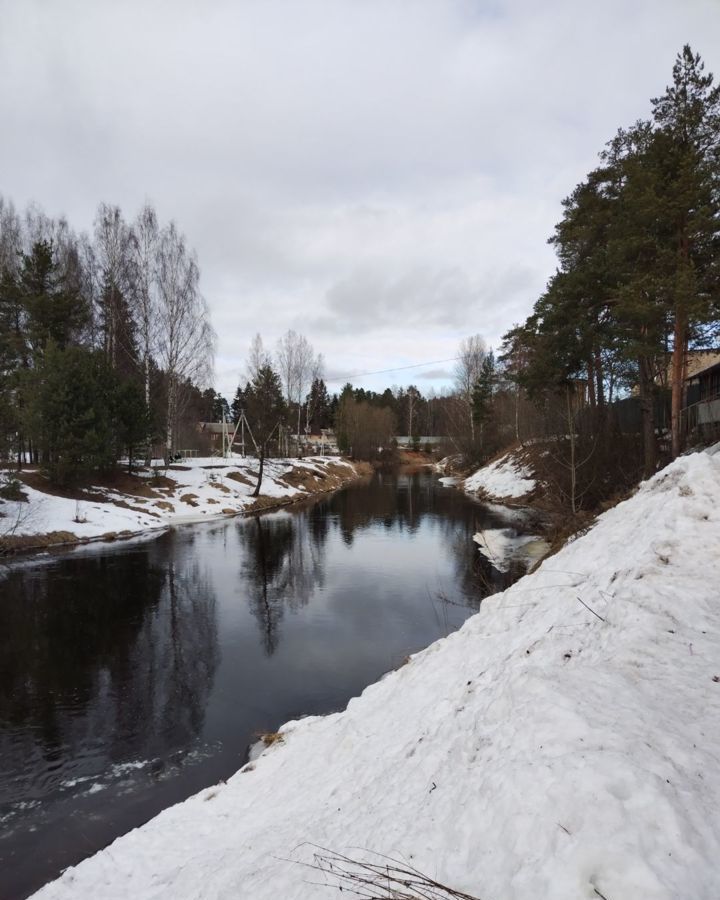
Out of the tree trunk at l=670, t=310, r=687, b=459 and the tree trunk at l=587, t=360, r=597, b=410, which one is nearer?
the tree trunk at l=670, t=310, r=687, b=459

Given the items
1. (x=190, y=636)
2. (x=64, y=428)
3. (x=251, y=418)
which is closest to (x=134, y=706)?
(x=190, y=636)

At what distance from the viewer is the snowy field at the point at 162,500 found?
61.6ft

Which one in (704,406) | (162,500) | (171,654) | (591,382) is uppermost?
(591,382)

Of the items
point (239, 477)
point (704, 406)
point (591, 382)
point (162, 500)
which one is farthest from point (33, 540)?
point (704, 406)

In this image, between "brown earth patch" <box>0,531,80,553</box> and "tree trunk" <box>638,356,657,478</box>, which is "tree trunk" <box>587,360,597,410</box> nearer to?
"tree trunk" <box>638,356,657,478</box>

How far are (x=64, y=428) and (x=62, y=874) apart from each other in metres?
19.9

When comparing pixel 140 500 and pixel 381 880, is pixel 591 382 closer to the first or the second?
pixel 140 500

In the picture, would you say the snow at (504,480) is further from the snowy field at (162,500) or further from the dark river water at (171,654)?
the snowy field at (162,500)

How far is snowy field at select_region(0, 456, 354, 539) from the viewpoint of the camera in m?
18.8

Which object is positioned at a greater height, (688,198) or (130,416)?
(688,198)

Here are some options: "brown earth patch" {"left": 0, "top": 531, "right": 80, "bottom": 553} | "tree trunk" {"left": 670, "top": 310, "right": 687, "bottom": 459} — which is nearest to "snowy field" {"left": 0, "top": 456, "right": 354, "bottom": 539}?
"brown earth patch" {"left": 0, "top": 531, "right": 80, "bottom": 553}

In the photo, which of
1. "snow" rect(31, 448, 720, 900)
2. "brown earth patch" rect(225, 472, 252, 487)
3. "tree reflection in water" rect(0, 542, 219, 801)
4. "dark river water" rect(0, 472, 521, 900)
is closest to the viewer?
"snow" rect(31, 448, 720, 900)

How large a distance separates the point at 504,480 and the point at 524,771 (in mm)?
29347

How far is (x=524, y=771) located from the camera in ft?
9.34
